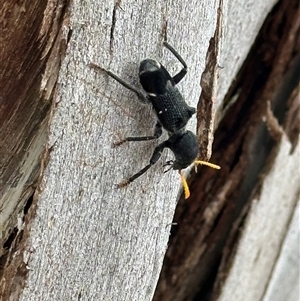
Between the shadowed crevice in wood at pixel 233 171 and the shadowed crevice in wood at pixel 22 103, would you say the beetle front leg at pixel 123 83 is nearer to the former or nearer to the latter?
the shadowed crevice in wood at pixel 22 103

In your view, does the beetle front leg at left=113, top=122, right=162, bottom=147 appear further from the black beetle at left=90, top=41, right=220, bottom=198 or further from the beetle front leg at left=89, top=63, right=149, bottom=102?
the beetle front leg at left=89, top=63, right=149, bottom=102

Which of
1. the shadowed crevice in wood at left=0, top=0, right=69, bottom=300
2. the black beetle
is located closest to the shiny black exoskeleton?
the black beetle

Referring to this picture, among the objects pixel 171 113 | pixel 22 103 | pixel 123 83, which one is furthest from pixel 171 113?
pixel 22 103

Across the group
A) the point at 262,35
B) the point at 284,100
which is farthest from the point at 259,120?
the point at 262,35

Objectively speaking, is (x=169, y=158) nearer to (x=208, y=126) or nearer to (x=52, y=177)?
(x=208, y=126)

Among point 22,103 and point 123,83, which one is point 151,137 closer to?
point 123,83

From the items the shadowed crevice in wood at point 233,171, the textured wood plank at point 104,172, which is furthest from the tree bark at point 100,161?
the shadowed crevice in wood at point 233,171
